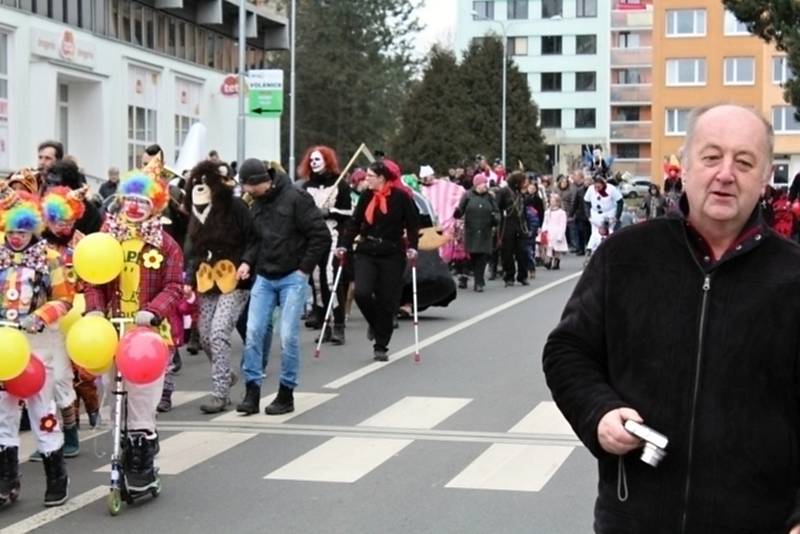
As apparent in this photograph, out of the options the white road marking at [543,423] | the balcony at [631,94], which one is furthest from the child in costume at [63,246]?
the balcony at [631,94]

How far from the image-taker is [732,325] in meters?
3.49

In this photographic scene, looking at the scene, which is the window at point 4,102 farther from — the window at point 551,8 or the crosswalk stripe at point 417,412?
the window at point 551,8

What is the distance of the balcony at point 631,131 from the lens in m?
115

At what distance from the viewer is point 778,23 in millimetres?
31312

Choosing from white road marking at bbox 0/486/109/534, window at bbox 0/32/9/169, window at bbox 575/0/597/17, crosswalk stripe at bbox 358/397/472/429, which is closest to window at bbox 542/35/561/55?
window at bbox 575/0/597/17

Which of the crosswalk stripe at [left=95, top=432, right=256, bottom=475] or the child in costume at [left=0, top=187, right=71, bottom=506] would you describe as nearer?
the child in costume at [left=0, top=187, right=71, bottom=506]

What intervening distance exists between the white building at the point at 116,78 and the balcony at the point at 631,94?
64.8 metres

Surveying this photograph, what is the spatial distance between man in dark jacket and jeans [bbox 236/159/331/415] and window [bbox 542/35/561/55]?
10420 centimetres

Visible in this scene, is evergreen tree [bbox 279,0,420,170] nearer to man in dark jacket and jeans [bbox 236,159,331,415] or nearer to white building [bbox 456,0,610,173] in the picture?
white building [bbox 456,0,610,173]

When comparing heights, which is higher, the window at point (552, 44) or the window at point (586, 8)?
the window at point (586, 8)

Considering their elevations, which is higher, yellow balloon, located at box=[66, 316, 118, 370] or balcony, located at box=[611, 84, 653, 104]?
balcony, located at box=[611, 84, 653, 104]

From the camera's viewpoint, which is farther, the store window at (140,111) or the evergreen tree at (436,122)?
the evergreen tree at (436,122)

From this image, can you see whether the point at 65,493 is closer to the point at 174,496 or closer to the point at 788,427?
the point at 174,496

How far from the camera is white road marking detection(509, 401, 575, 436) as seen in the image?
10289mm
